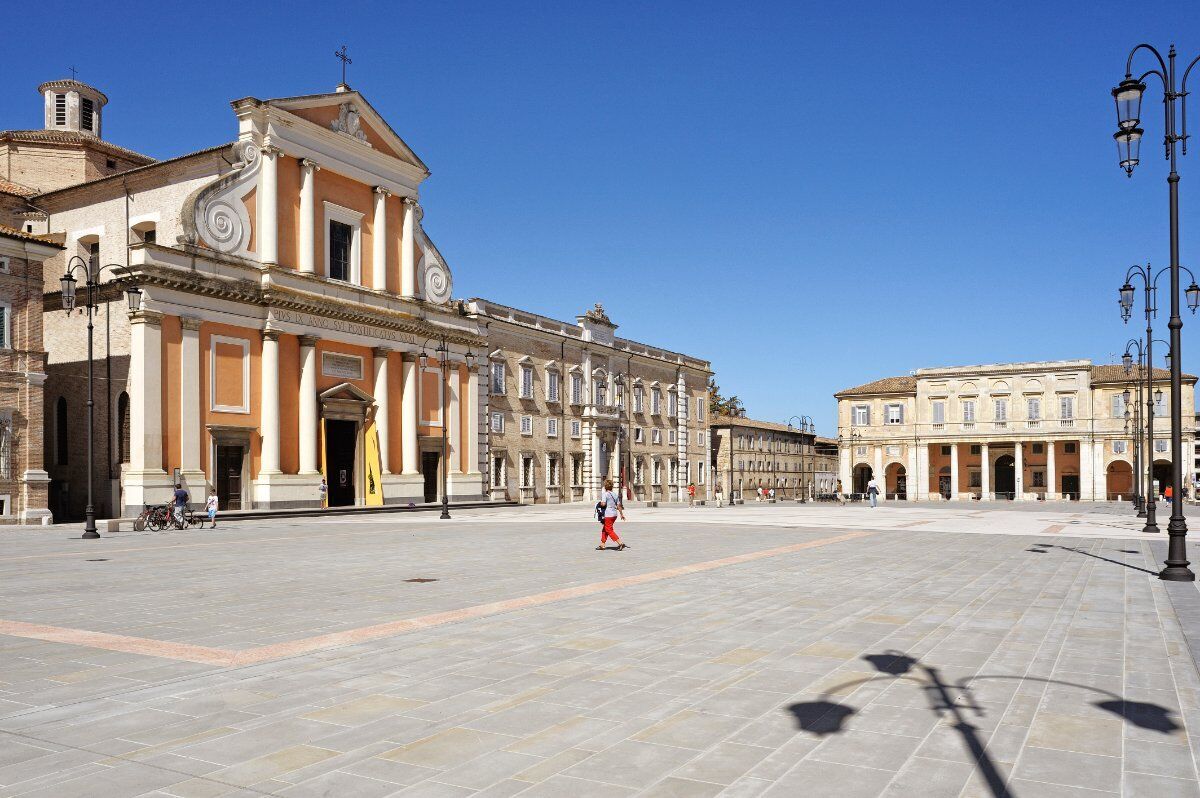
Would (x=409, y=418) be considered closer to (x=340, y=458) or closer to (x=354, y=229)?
(x=340, y=458)

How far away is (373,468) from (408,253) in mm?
10784

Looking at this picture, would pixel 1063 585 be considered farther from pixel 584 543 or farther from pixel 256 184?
pixel 256 184

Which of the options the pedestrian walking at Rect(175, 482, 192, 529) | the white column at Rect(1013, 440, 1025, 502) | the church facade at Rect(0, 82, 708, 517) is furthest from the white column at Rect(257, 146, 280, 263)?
the white column at Rect(1013, 440, 1025, 502)

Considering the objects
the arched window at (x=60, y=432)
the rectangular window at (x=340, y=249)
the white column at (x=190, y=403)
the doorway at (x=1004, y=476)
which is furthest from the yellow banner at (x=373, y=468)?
the doorway at (x=1004, y=476)

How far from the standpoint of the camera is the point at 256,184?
3684 centimetres

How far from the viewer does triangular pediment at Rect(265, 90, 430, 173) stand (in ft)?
126

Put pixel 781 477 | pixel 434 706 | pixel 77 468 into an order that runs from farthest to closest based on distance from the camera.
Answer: pixel 781 477, pixel 77 468, pixel 434 706

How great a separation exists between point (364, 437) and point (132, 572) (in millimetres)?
26575

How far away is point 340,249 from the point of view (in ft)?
136

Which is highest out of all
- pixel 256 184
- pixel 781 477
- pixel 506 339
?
pixel 256 184

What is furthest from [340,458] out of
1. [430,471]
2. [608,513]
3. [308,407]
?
[608,513]

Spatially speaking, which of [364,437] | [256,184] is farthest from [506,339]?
[256,184]

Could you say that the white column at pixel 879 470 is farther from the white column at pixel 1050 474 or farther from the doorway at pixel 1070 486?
the doorway at pixel 1070 486

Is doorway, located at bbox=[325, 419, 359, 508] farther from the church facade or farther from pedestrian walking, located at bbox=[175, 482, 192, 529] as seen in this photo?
pedestrian walking, located at bbox=[175, 482, 192, 529]
